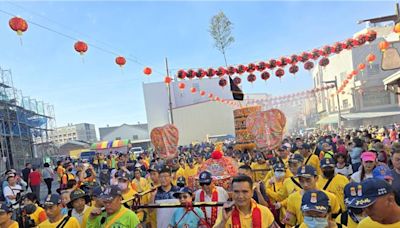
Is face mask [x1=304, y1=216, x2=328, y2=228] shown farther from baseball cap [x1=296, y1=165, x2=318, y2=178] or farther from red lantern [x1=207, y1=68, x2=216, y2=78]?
red lantern [x1=207, y1=68, x2=216, y2=78]

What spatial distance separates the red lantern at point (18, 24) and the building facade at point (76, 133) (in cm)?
8665

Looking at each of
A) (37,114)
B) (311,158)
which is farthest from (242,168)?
(37,114)

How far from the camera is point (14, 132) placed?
73.3 feet

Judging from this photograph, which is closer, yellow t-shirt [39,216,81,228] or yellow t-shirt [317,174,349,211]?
yellow t-shirt [39,216,81,228]

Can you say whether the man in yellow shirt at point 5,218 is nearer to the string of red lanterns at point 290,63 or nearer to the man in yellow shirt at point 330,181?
the man in yellow shirt at point 330,181

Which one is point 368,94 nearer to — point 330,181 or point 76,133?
point 330,181

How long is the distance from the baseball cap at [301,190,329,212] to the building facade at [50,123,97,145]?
9326cm

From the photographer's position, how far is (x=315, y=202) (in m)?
2.98

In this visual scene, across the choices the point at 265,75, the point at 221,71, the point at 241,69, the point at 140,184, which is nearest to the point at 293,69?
the point at 265,75

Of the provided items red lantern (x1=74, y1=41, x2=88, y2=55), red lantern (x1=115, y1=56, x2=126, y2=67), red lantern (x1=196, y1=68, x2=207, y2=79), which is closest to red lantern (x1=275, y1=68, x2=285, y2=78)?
red lantern (x1=196, y1=68, x2=207, y2=79)

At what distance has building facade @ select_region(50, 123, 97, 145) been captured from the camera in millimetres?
93431

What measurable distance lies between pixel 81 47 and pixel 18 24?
1.92 metres

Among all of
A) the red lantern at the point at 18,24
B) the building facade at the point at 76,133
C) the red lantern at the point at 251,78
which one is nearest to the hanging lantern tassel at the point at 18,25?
the red lantern at the point at 18,24

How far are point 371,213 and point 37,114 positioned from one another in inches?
1138
